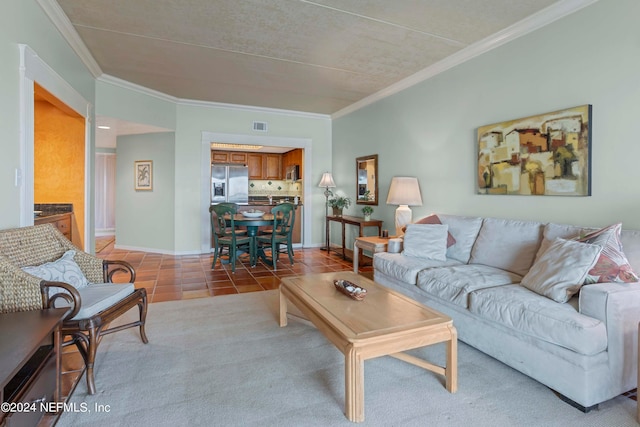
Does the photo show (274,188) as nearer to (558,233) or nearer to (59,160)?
(59,160)

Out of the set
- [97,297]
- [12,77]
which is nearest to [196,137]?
[12,77]

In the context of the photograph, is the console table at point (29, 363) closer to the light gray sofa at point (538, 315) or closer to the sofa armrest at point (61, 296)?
the sofa armrest at point (61, 296)

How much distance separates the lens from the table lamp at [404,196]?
163 inches

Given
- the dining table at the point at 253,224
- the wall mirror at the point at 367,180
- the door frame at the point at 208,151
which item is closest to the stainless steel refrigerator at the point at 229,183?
the door frame at the point at 208,151

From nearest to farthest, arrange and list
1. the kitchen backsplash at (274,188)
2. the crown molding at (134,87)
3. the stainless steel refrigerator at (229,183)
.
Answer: the crown molding at (134,87) → the stainless steel refrigerator at (229,183) → the kitchen backsplash at (274,188)

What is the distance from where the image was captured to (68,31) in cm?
322

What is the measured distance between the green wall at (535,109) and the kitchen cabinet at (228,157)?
442cm

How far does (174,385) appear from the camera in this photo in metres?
1.94

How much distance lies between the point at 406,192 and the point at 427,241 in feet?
3.22

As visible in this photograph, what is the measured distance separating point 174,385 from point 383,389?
1.21 m

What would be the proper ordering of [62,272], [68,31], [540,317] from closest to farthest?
[540,317]
[62,272]
[68,31]

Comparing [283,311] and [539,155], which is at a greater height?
[539,155]

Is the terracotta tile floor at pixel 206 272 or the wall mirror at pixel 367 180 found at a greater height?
the wall mirror at pixel 367 180

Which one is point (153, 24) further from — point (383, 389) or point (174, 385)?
point (383, 389)
